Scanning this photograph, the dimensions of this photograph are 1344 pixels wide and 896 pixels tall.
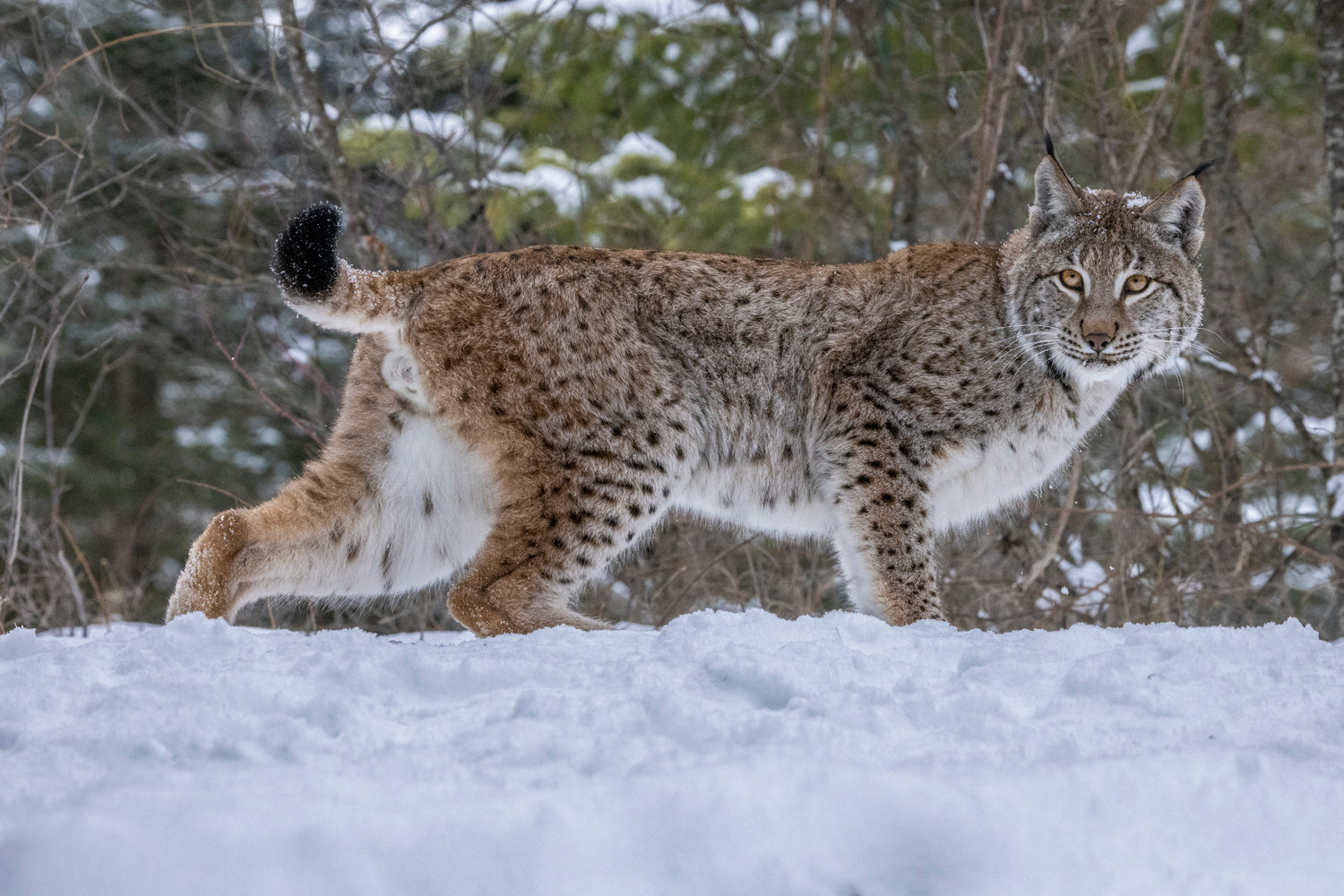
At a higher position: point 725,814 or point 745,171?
point 745,171

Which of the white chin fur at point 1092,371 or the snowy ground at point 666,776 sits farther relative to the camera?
the white chin fur at point 1092,371

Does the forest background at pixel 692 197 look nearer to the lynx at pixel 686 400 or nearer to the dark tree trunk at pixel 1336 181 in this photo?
the dark tree trunk at pixel 1336 181

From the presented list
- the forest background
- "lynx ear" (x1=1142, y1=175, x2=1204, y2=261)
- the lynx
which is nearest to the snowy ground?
the lynx

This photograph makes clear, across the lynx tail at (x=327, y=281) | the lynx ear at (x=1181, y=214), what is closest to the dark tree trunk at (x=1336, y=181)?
the lynx ear at (x=1181, y=214)

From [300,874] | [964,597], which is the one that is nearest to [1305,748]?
[300,874]

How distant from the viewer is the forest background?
19.1ft

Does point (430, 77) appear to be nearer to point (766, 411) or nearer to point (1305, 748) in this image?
point (766, 411)

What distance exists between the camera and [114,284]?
1185 centimetres

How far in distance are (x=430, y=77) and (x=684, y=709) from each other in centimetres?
495

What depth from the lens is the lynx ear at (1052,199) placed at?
4.57 m

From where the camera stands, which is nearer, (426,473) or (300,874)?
(300,874)

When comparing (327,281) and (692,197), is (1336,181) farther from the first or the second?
(327,281)

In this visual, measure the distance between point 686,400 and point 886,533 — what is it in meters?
0.84

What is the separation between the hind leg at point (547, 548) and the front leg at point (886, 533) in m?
0.78
